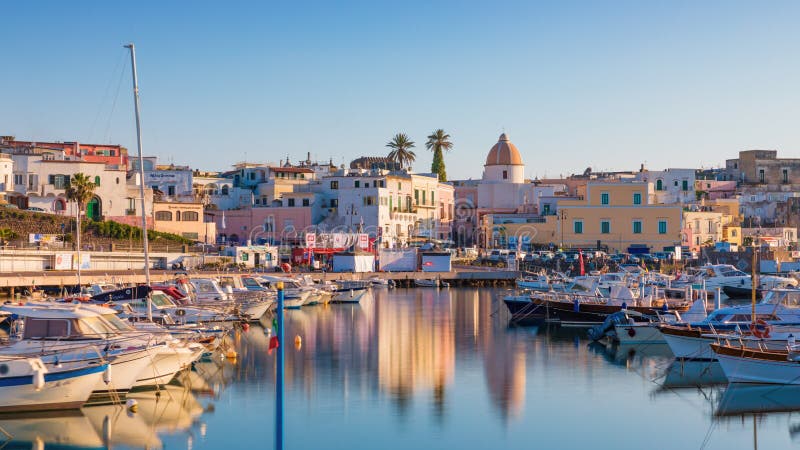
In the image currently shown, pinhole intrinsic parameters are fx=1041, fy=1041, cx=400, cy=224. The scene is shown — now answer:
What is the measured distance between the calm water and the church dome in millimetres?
62653

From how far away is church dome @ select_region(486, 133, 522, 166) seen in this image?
103875 millimetres

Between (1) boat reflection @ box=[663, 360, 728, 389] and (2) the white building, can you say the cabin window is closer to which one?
(1) boat reflection @ box=[663, 360, 728, 389]

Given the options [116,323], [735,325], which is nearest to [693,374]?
[735,325]

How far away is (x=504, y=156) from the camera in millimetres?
103938

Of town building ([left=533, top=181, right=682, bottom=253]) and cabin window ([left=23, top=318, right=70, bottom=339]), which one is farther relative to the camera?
town building ([left=533, top=181, right=682, bottom=253])

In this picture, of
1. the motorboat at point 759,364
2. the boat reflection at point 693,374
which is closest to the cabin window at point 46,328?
the boat reflection at point 693,374

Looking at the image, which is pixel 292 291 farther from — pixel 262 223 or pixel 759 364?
pixel 262 223

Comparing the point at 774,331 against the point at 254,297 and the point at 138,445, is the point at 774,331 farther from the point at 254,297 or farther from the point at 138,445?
the point at 254,297

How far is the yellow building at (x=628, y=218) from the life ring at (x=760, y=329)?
5570 cm

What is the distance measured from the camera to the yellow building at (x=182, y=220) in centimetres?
8488

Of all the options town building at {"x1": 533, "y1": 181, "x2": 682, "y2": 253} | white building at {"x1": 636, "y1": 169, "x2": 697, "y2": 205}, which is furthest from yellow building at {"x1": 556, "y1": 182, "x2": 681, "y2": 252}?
white building at {"x1": 636, "y1": 169, "x2": 697, "y2": 205}

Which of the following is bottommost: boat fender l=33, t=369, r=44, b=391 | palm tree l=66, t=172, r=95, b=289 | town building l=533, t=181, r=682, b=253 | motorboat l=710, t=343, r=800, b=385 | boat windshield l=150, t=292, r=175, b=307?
motorboat l=710, t=343, r=800, b=385

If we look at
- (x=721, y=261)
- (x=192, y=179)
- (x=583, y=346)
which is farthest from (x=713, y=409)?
(x=192, y=179)

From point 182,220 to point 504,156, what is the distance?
3426 centimetres
